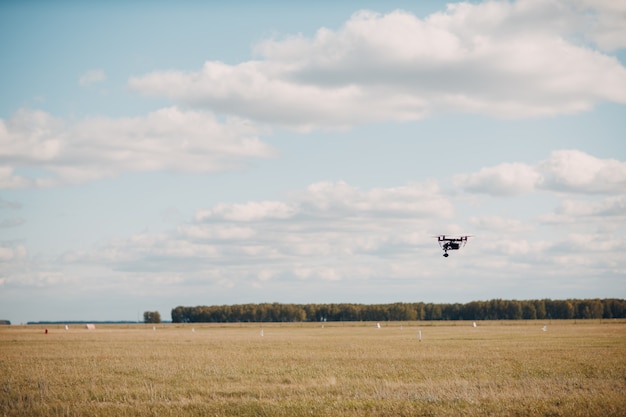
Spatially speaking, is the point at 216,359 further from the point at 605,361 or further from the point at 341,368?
the point at 605,361

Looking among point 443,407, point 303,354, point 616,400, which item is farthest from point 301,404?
point 303,354

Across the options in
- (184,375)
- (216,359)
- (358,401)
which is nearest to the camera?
(358,401)

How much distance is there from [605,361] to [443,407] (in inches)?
796

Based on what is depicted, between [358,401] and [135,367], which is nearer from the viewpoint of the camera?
[358,401]

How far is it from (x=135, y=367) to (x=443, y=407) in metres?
21.7

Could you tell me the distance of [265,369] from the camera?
35.4m

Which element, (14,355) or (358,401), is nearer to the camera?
(358,401)

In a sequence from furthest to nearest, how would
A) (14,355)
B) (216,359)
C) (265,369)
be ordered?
(14,355), (216,359), (265,369)

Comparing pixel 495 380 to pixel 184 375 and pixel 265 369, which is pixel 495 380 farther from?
pixel 184 375

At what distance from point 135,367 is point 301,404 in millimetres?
17536

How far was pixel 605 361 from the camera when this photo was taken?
3678 cm

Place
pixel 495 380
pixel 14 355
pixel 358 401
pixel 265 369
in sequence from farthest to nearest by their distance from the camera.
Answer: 1. pixel 14 355
2. pixel 265 369
3. pixel 495 380
4. pixel 358 401

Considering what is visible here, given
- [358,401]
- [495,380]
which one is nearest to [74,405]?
[358,401]

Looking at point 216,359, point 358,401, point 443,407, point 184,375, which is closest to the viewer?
point 443,407
